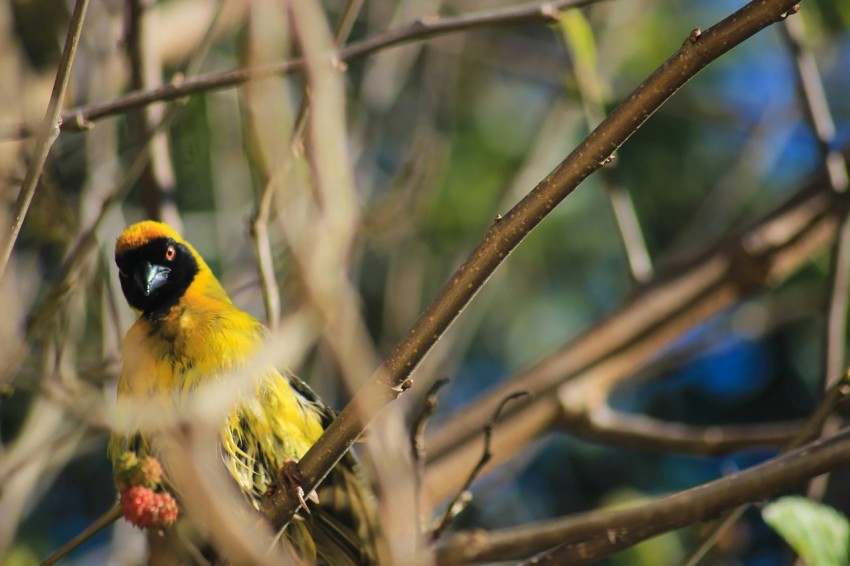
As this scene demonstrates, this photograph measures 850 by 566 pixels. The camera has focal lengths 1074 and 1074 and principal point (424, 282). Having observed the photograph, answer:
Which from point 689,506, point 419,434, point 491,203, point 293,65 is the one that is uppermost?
point 491,203

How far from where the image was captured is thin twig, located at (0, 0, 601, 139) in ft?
7.64

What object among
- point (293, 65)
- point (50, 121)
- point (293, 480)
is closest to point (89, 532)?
point (293, 480)

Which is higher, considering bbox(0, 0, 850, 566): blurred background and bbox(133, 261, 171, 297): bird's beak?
bbox(0, 0, 850, 566): blurred background

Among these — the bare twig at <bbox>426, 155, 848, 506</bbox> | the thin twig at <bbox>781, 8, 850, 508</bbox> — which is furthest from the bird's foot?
the thin twig at <bbox>781, 8, 850, 508</bbox>

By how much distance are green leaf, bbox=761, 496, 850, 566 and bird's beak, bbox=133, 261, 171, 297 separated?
6.44 ft

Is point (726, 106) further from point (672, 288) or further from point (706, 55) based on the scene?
point (706, 55)

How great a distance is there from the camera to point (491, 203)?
5.06 metres

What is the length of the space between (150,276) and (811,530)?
6.82ft

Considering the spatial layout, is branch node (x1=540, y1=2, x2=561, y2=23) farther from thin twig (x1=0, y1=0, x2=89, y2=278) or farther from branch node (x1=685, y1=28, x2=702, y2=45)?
thin twig (x1=0, y1=0, x2=89, y2=278)

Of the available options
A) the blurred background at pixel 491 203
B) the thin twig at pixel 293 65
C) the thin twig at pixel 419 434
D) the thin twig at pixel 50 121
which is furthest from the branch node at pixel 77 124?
the blurred background at pixel 491 203

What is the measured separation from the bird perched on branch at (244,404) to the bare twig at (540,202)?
3.21 feet

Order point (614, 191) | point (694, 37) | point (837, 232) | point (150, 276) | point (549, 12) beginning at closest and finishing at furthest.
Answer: point (694, 37) < point (549, 12) < point (837, 232) < point (150, 276) < point (614, 191)

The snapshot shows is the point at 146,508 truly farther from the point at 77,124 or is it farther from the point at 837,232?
the point at 837,232

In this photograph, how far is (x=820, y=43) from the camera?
5.02m
